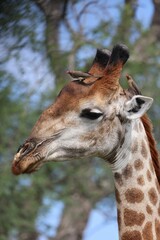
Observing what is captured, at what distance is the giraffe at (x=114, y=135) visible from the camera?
21.8 feet

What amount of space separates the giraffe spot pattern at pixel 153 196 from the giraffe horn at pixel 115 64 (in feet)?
2.60

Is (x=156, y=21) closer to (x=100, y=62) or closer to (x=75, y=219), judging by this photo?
(x=75, y=219)

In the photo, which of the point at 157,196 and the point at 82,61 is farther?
the point at 82,61

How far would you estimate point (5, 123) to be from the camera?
17531 mm

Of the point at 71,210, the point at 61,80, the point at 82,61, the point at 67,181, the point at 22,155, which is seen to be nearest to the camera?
the point at 22,155

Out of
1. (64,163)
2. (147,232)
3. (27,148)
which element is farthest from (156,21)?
(27,148)

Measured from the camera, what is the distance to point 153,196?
6.79 m

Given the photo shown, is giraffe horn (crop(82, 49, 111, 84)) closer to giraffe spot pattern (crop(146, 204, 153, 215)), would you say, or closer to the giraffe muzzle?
the giraffe muzzle

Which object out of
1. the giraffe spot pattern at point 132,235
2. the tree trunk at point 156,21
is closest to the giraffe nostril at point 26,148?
the giraffe spot pattern at point 132,235

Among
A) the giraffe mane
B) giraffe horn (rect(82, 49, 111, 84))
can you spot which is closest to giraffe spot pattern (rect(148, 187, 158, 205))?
the giraffe mane

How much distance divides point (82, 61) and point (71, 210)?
4361 millimetres

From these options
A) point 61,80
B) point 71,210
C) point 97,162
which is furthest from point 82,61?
point 71,210

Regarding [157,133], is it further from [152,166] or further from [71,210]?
[152,166]

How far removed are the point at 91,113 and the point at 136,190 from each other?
636 mm
